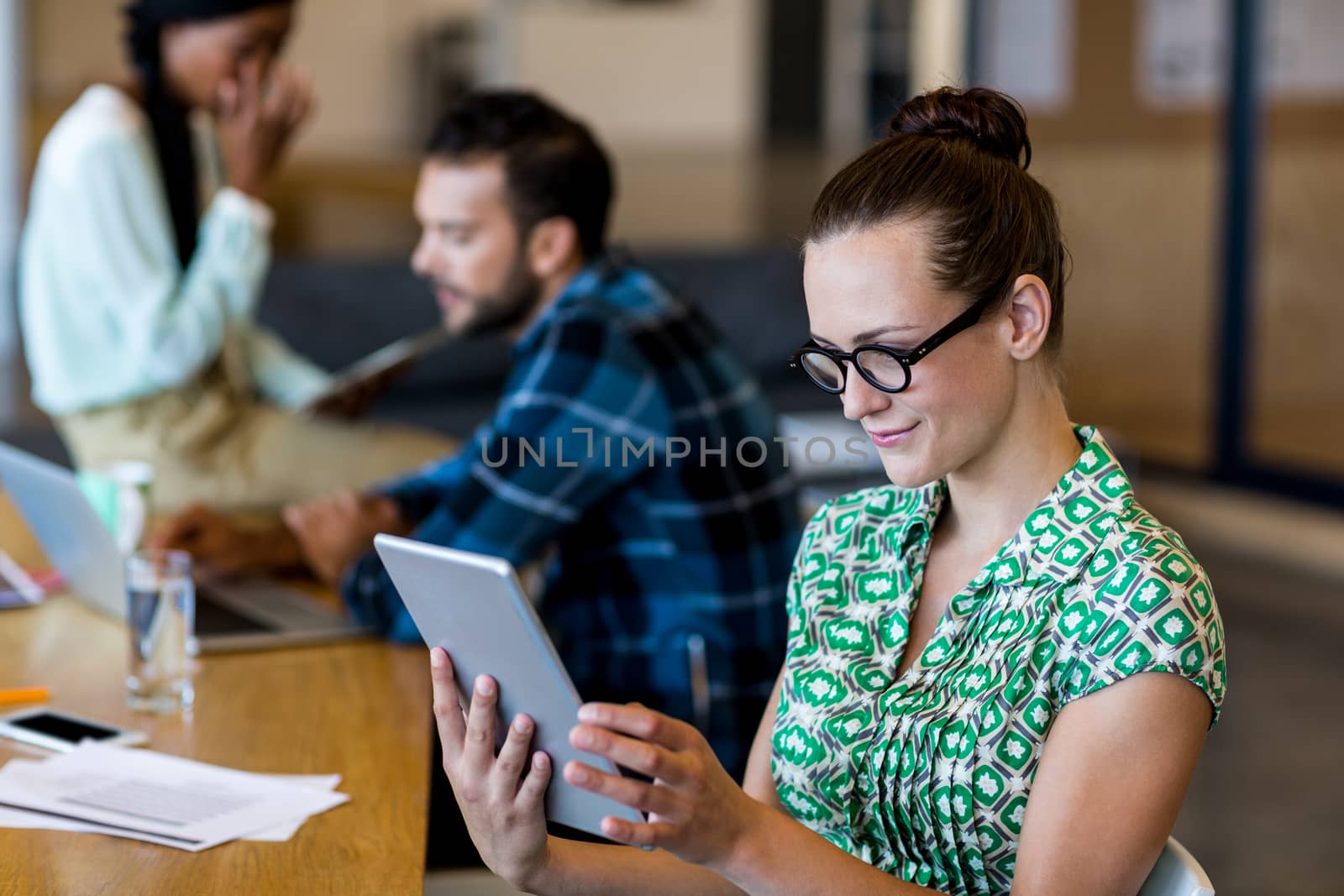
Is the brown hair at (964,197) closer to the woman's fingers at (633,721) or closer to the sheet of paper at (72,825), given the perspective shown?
the woman's fingers at (633,721)

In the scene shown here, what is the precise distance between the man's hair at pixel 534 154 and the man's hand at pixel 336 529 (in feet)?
1.41

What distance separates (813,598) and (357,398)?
1358 mm

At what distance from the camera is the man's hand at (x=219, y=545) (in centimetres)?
201

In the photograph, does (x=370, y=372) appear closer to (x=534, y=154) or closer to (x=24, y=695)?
(x=534, y=154)

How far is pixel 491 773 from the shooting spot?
1.04m

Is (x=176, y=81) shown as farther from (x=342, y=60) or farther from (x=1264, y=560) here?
(x=342, y=60)

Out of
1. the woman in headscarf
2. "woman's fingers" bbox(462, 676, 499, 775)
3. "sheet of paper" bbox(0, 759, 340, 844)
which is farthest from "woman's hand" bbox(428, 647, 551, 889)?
the woman in headscarf

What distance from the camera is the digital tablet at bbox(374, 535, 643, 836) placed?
96 centimetres

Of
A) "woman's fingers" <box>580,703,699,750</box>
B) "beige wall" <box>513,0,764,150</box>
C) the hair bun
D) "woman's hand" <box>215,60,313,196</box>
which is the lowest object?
"beige wall" <box>513,0,764,150</box>

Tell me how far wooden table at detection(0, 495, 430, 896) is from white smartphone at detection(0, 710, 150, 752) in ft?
0.05

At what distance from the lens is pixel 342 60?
36.1 ft

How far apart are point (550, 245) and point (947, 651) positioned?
100 cm

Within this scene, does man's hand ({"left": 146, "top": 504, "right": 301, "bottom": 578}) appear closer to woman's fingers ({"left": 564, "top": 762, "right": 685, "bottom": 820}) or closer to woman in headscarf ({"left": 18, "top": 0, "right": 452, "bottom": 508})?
woman in headscarf ({"left": 18, "top": 0, "right": 452, "bottom": 508})

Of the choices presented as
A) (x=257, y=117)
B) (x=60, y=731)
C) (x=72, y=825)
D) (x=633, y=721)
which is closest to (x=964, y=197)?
(x=633, y=721)
